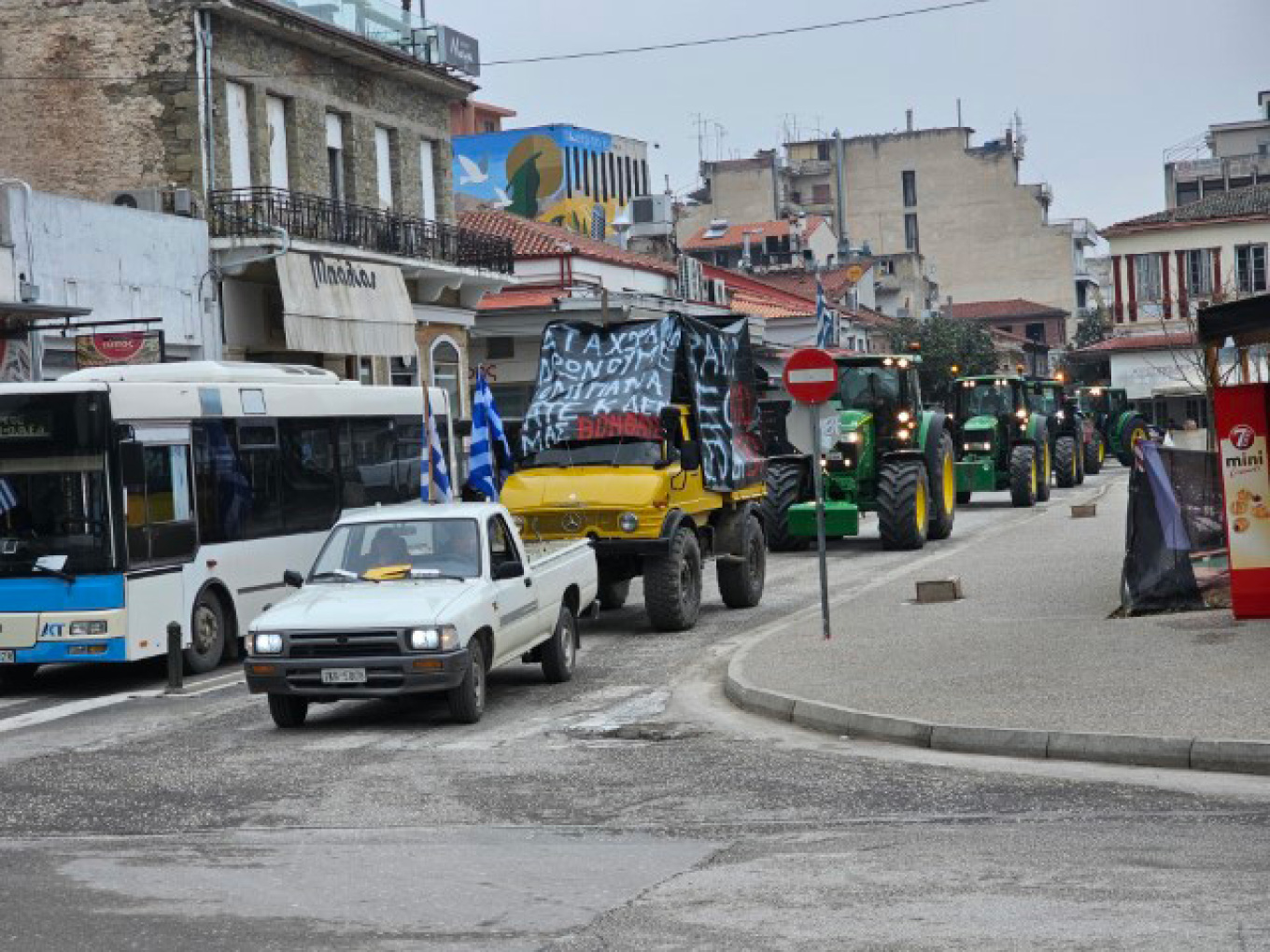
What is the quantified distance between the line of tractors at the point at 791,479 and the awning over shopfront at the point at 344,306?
26.4 ft

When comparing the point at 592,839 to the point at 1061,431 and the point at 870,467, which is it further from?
the point at 1061,431

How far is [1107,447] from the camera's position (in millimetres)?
66000

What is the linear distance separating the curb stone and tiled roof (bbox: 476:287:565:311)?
3924 centimetres

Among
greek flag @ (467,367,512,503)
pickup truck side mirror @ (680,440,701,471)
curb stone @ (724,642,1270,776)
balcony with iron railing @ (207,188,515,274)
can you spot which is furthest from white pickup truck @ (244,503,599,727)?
balcony with iron railing @ (207,188,515,274)

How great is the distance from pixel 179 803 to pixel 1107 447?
57398 millimetres

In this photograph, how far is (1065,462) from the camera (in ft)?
164

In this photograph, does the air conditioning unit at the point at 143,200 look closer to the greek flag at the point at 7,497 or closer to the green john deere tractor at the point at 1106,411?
the greek flag at the point at 7,497

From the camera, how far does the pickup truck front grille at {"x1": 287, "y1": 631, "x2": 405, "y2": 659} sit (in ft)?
45.5

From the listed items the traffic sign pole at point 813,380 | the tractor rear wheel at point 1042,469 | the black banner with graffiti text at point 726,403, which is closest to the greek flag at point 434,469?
the black banner with graffiti text at point 726,403

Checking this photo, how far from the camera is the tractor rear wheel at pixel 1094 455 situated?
59.0m

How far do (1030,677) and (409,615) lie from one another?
4.47m

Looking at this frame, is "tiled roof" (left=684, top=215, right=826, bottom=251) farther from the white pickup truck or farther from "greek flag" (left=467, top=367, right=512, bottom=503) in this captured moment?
the white pickup truck

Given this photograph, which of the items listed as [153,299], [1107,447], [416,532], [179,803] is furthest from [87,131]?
[1107,447]

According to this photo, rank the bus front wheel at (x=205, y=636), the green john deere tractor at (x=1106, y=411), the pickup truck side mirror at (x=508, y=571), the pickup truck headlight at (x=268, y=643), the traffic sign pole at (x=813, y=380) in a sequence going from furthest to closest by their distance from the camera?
the green john deere tractor at (x=1106, y=411) < the bus front wheel at (x=205, y=636) < the traffic sign pole at (x=813, y=380) < the pickup truck side mirror at (x=508, y=571) < the pickup truck headlight at (x=268, y=643)
